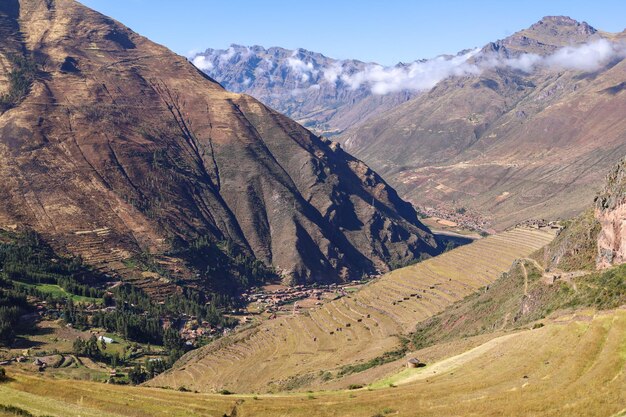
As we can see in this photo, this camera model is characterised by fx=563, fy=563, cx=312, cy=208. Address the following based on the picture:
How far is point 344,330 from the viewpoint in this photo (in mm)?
131500

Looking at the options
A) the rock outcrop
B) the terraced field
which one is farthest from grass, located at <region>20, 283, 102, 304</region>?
the rock outcrop

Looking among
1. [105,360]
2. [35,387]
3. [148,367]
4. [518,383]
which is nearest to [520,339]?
[518,383]

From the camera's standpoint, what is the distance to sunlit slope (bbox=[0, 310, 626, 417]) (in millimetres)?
41906

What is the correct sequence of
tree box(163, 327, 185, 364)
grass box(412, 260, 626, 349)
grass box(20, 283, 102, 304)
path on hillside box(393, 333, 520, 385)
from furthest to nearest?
grass box(20, 283, 102, 304), tree box(163, 327, 185, 364), grass box(412, 260, 626, 349), path on hillside box(393, 333, 520, 385)

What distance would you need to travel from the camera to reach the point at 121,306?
18500 cm

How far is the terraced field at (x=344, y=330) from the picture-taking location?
111125 mm

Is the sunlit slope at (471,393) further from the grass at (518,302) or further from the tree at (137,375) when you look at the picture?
the tree at (137,375)

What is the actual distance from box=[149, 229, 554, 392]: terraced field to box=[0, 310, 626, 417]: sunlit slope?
41584 mm

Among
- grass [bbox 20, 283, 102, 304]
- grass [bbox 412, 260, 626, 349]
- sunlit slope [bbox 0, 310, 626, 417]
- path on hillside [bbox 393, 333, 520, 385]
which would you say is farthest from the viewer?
grass [bbox 20, 283, 102, 304]

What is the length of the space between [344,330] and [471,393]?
8415 cm

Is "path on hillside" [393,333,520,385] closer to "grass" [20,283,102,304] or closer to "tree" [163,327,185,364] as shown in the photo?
"tree" [163,327,185,364]

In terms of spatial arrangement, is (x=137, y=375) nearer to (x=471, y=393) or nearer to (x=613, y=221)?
(x=471, y=393)

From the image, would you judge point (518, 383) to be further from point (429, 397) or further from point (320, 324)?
point (320, 324)

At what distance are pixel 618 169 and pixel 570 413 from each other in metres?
69.1
